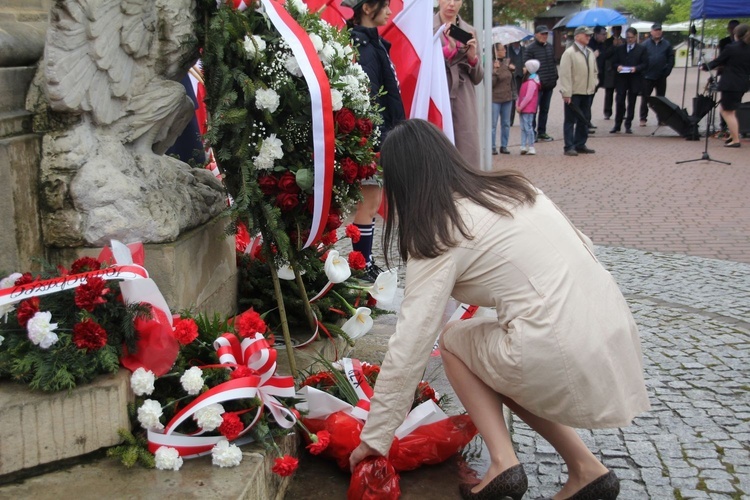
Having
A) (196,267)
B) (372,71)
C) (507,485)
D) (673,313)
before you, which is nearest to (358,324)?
(196,267)

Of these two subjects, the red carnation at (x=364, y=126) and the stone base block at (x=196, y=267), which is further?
the red carnation at (x=364, y=126)

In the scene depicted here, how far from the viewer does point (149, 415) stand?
8.24 ft

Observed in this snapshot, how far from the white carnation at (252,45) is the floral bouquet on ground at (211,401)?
36.1 inches

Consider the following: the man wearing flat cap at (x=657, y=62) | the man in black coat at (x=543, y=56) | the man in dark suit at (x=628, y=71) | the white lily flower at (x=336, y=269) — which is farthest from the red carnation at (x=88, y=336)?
the man in dark suit at (x=628, y=71)

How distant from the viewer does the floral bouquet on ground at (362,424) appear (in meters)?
2.89

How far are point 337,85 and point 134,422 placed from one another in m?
1.39

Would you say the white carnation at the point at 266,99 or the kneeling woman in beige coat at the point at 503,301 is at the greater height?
the white carnation at the point at 266,99

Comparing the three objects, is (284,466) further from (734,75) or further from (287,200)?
(734,75)

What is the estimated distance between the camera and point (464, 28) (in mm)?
7102

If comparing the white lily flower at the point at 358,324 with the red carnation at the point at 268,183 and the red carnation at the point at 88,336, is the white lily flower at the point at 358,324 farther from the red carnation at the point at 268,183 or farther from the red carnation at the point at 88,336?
the red carnation at the point at 88,336

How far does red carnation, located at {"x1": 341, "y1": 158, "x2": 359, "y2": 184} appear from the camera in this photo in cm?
316

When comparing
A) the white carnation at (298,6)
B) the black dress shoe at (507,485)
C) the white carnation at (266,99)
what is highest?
the white carnation at (298,6)

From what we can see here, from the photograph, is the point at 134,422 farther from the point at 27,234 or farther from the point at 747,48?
the point at 747,48

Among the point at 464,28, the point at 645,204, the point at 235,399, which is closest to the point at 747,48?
the point at 645,204
